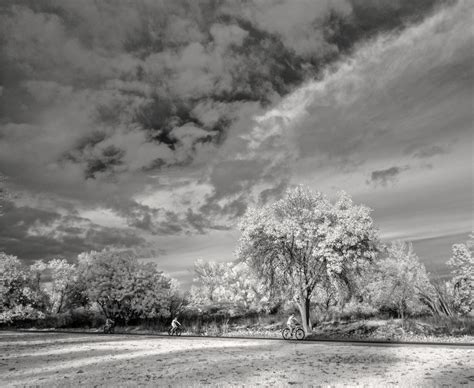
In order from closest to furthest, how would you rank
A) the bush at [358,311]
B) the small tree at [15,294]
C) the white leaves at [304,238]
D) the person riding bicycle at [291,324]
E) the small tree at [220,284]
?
1. the person riding bicycle at [291,324]
2. the white leaves at [304,238]
3. the bush at [358,311]
4. the small tree at [15,294]
5. the small tree at [220,284]

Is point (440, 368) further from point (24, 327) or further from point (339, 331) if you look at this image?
point (24, 327)

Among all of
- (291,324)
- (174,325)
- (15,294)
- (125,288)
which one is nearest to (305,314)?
(291,324)

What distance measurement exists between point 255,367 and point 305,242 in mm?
18318

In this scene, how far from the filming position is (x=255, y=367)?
15477mm

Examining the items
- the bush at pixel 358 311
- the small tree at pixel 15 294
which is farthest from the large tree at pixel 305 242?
the small tree at pixel 15 294

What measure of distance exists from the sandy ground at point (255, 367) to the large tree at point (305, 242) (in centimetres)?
1119

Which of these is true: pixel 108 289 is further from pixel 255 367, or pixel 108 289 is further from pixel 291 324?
pixel 255 367

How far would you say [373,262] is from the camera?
32375mm

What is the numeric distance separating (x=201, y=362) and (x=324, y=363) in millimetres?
5491

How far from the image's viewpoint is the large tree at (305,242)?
31.1 metres

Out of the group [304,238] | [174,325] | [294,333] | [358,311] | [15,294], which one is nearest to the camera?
[294,333]

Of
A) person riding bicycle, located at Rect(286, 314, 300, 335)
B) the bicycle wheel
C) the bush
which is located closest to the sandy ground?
person riding bicycle, located at Rect(286, 314, 300, 335)

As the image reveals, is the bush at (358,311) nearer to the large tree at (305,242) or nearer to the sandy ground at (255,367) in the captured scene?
the large tree at (305,242)

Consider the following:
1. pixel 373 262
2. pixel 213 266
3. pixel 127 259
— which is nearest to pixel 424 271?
pixel 373 262
